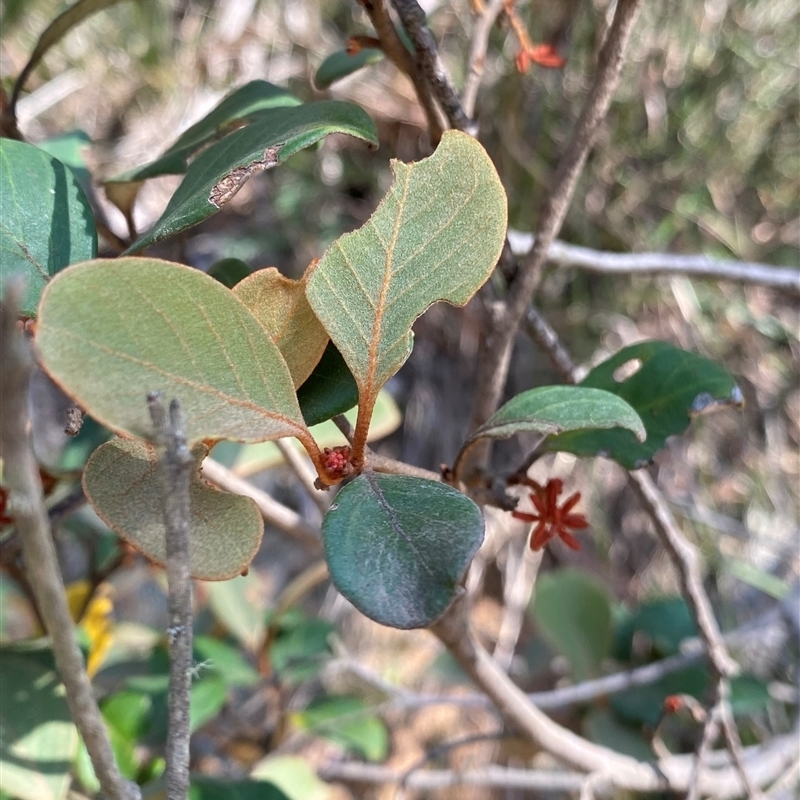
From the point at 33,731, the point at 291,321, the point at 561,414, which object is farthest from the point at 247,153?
the point at 33,731

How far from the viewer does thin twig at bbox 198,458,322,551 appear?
53cm

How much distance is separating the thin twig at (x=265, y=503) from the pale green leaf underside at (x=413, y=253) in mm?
222

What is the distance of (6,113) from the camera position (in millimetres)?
481

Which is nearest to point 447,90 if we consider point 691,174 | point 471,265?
point 471,265

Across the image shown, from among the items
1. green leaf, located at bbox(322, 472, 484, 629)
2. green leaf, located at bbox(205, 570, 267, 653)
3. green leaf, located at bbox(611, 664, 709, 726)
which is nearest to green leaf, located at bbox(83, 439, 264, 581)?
green leaf, located at bbox(322, 472, 484, 629)

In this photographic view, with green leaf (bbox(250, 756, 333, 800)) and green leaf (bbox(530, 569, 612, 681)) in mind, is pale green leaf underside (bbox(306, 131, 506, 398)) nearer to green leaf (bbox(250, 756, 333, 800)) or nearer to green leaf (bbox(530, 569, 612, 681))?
green leaf (bbox(250, 756, 333, 800))

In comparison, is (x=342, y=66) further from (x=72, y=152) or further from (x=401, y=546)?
(x=401, y=546)

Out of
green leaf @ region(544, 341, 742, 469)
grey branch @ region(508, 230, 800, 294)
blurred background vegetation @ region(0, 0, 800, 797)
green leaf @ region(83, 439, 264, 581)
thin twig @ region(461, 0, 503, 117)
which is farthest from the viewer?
blurred background vegetation @ region(0, 0, 800, 797)

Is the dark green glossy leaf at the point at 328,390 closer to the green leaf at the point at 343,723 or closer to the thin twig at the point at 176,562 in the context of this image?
the thin twig at the point at 176,562

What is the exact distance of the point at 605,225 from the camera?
162 cm

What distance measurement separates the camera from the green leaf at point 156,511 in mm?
298

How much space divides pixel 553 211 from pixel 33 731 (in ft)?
1.77

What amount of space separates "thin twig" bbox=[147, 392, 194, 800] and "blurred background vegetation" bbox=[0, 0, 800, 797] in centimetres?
135

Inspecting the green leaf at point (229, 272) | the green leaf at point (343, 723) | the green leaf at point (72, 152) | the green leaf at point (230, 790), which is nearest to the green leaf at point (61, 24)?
the green leaf at point (72, 152)
